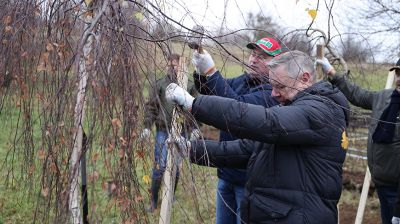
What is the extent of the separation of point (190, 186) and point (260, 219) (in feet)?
2.26

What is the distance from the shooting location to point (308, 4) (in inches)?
91.7

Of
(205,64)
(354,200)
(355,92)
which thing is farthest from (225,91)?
(354,200)

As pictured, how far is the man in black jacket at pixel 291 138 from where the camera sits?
222 cm

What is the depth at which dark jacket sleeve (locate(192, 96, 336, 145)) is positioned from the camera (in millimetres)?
2213

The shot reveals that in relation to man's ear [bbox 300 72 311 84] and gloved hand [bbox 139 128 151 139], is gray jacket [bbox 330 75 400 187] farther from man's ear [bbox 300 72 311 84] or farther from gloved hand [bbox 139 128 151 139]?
gloved hand [bbox 139 128 151 139]

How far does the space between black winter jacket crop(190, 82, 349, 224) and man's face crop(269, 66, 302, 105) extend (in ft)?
0.20

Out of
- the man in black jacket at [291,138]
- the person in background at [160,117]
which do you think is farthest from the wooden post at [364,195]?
the person in background at [160,117]

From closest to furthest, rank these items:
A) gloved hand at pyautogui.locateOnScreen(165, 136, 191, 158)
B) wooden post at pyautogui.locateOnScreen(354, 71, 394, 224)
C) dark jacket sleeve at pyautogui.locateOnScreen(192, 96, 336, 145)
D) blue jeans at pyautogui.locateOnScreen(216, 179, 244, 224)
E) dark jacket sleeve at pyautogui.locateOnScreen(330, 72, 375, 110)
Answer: gloved hand at pyautogui.locateOnScreen(165, 136, 191, 158) → dark jacket sleeve at pyautogui.locateOnScreen(192, 96, 336, 145) → blue jeans at pyautogui.locateOnScreen(216, 179, 244, 224) → dark jacket sleeve at pyautogui.locateOnScreen(330, 72, 375, 110) → wooden post at pyautogui.locateOnScreen(354, 71, 394, 224)

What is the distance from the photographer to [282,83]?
88.9 inches

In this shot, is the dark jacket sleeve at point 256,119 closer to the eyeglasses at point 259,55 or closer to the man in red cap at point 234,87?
the man in red cap at point 234,87

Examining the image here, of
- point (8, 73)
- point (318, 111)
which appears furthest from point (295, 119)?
point (8, 73)

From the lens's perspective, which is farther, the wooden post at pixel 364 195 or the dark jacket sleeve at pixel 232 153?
the wooden post at pixel 364 195

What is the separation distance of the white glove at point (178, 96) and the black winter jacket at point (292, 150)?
0.04 m

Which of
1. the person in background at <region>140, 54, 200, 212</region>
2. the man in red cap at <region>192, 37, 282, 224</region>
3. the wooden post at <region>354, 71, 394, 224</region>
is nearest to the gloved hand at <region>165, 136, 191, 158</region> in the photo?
the person in background at <region>140, 54, 200, 212</region>
